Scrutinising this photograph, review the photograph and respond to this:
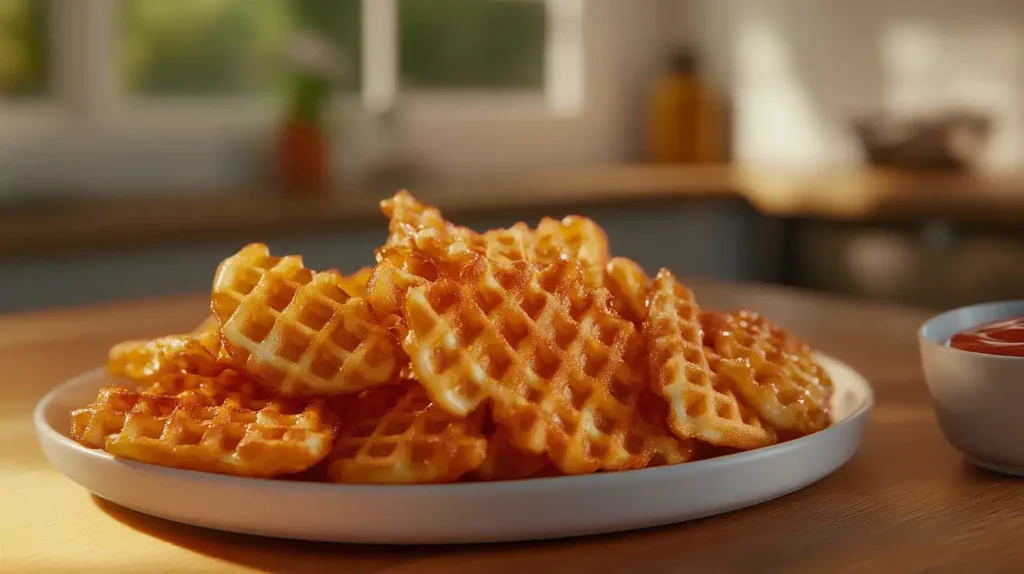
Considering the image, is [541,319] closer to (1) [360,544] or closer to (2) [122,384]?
(1) [360,544]

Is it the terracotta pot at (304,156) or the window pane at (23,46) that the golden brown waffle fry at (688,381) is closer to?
the terracotta pot at (304,156)

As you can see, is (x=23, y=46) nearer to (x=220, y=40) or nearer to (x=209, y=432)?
(x=220, y=40)

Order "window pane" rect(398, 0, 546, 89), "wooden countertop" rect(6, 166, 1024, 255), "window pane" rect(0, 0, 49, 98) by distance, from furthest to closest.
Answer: "window pane" rect(398, 0, 546, 89) < "window pane" rect(0, 0, 49, 98) < "wooden countertop" rect(6, 166, 1024, 255)

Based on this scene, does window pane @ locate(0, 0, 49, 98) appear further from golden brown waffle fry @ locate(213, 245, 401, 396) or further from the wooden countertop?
golden brown waffle fry @ locate(213, 245, 401, 396)

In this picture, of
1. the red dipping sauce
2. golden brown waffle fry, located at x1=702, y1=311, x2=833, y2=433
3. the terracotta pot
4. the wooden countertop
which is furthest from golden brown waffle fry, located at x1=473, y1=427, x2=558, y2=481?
the terracotta pot

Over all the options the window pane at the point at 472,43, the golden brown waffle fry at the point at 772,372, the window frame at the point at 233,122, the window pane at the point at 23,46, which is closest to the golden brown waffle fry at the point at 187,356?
the golden brown waffle fry at the point at 772,372

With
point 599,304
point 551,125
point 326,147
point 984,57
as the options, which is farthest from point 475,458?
point 551,125

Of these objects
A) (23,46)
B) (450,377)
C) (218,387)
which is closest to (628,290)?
(450,377)
